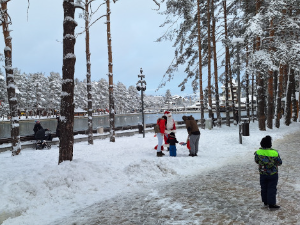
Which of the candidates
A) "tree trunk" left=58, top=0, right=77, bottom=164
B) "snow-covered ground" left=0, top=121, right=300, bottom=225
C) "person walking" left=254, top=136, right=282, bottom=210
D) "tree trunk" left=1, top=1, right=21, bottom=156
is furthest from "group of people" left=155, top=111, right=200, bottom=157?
"tree trunk" left=1, top=1, right=21, bottom=156

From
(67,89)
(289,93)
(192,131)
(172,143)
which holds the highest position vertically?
(289,93)

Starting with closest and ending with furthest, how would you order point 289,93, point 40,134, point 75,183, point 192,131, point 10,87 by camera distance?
point 75,183
point 192,131
point 10,87
point 40,134
point 289,93

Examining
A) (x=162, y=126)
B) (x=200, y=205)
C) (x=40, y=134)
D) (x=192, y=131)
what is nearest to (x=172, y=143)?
(x=162, y=126)

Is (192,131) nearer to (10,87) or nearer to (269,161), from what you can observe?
(269,161)

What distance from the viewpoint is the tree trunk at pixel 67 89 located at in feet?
23.2

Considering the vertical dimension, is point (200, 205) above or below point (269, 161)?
below

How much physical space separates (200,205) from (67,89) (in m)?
4.74

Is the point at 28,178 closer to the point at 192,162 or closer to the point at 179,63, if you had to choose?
the point at 192,162

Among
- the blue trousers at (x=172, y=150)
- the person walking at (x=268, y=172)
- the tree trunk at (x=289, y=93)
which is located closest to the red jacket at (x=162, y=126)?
the blue trousers at (x=172, y=150)

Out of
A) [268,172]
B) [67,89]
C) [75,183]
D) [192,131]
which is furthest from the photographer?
[192,131]

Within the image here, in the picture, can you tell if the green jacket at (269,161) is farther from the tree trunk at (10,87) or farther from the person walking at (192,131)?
the tree trunk at (10,87)

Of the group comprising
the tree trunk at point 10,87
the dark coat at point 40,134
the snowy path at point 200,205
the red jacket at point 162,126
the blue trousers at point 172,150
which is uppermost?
the tree trunk at point 10,87

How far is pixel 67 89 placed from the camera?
23.3 ft

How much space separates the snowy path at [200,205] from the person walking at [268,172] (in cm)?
21
